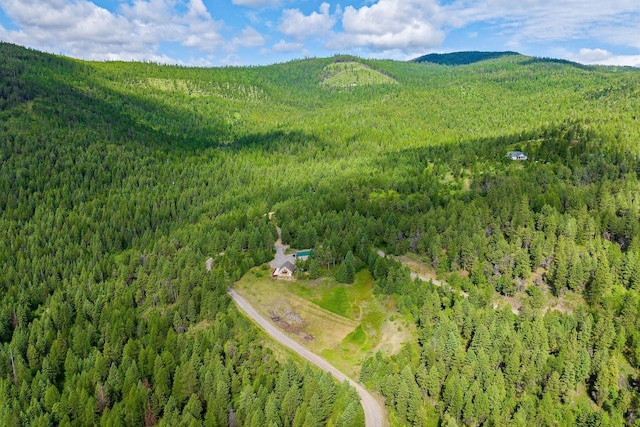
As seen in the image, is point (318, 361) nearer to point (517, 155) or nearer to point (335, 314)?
point (335, 314)

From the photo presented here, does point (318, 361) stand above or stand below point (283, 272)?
below

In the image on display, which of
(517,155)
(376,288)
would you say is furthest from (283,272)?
(517,155)

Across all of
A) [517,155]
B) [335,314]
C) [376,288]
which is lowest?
[335,314]

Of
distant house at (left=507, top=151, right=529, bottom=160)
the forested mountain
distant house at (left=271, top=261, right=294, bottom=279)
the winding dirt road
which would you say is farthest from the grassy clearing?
distant house at (left=507, top=151, right=529, bottom=160)

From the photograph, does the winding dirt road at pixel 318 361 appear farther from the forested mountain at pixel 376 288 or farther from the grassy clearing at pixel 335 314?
the forested mountain at pixel 376 288

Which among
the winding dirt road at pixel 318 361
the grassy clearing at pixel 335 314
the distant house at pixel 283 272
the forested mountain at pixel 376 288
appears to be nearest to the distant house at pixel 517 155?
the forested mountain at pixel 376 288

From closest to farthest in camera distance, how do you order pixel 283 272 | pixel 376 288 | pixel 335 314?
pixel 335 314 → pixel 376 288 → pixel 283 272

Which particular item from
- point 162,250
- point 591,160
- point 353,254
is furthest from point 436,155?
point 162,250
